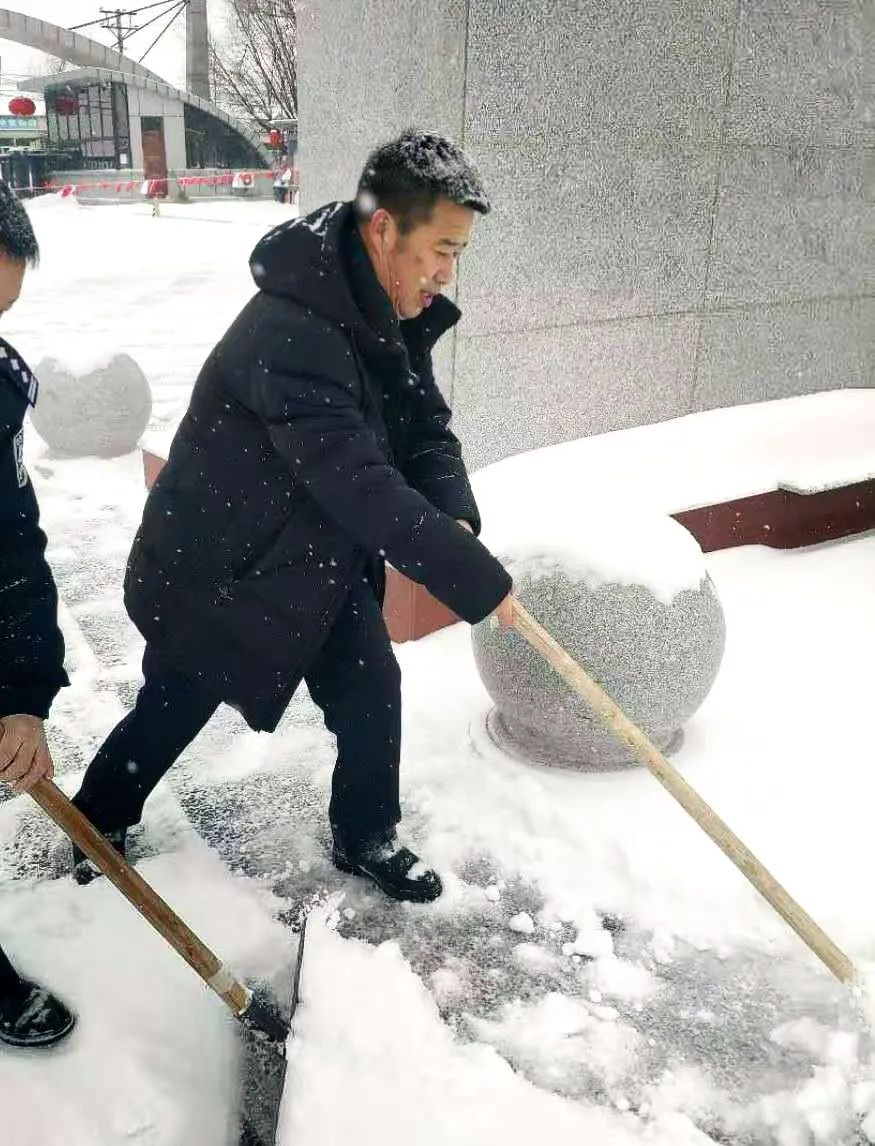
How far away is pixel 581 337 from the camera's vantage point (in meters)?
5.24

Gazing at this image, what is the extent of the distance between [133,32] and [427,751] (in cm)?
6017

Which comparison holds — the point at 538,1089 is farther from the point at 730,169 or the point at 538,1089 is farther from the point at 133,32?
the point at 133,32

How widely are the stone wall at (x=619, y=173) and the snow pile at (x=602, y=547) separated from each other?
173 cm

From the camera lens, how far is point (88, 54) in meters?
40.1

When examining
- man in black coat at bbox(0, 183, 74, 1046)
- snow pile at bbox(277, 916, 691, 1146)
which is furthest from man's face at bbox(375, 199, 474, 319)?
snow pile at bbox(277, 916, 691, 1146)

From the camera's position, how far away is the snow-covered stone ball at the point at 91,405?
6.89 metres

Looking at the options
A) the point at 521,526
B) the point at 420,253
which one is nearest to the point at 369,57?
the point at 521,526

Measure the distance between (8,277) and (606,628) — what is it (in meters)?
1.93

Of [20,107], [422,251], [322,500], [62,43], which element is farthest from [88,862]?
[20,107]

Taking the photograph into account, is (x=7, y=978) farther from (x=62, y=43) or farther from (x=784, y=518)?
(x=62, y=43)

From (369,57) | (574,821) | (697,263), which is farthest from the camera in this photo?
(697,263)

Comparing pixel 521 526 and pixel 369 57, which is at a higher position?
pixel 369 57

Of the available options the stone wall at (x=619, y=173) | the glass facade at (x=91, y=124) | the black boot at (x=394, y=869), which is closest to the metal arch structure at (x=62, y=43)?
the glass facade at (x=91, y=124)

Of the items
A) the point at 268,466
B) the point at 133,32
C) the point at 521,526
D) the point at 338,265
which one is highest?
the point at 133,32
